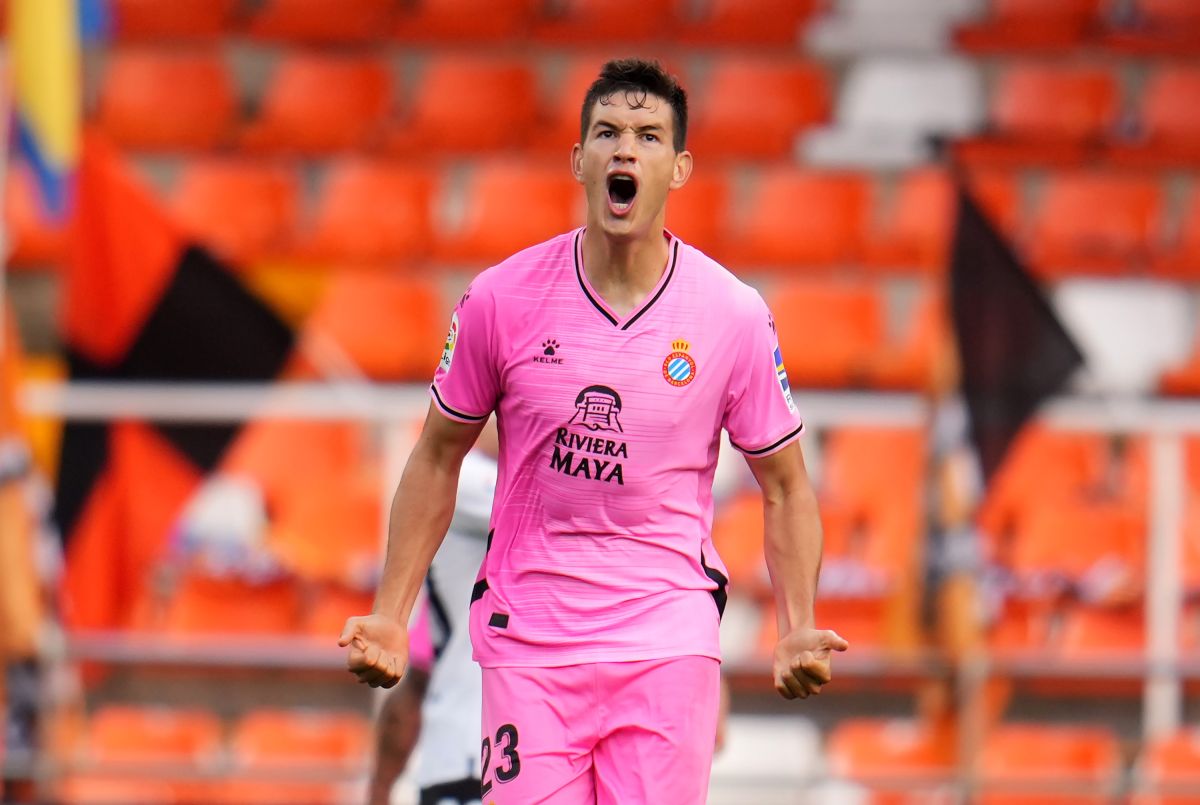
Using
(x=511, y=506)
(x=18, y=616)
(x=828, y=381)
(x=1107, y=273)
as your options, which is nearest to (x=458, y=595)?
(x=511, y=506)

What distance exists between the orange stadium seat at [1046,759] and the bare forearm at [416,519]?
412cm

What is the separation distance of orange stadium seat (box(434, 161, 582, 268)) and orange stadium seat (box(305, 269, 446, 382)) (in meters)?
0.68

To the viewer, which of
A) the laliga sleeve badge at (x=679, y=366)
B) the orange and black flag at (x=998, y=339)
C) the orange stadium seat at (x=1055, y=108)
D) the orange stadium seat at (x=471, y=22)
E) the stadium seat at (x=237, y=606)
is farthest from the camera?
the orange stadium seat at (x=471, y=22)

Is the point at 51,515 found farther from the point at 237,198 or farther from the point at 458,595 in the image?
the point at 237,198

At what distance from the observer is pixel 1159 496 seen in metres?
7.16

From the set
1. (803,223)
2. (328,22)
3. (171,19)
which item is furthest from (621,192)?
(171,19)

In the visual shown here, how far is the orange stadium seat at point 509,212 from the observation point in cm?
1032

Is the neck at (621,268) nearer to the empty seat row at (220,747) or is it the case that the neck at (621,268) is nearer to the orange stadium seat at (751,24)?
the empty seat row at (220,747)

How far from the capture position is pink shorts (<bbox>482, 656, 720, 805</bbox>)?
11.2 feet

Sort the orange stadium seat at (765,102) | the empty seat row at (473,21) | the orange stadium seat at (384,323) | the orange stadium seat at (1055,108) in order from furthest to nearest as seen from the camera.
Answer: the empty seat row at (473,21) < the orange stadium seat at (765,102) < the orange stadium seat at (1055,108) < the orange stadium seat at (384,323)

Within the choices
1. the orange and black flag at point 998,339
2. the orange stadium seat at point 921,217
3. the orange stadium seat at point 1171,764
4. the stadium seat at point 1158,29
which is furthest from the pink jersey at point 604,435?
the stadium seat at point 1158,29

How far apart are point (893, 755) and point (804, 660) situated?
421cm

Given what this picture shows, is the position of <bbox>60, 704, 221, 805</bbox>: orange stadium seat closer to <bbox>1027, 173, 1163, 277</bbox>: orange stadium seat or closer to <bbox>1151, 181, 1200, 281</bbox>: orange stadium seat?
<bbox>1027, 173, 1163, 277</bbox>: orange stadium seat

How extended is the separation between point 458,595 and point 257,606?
12.8 feet
